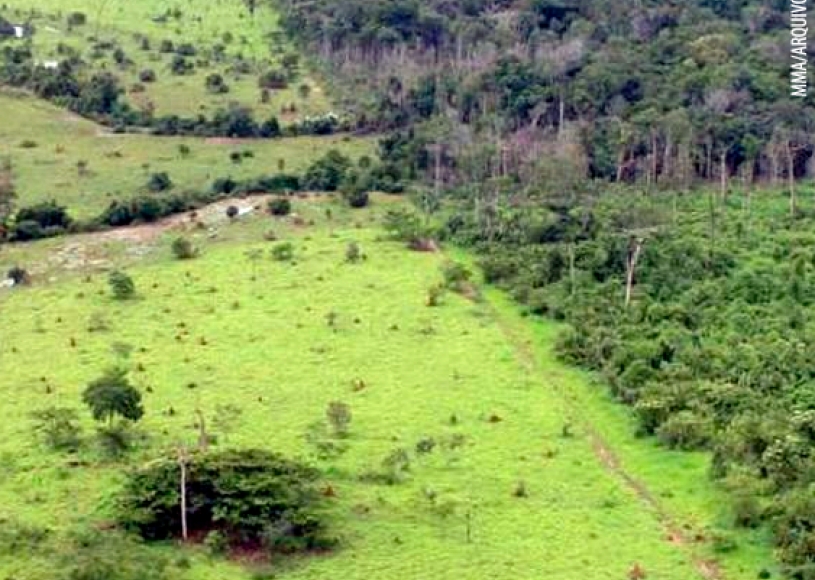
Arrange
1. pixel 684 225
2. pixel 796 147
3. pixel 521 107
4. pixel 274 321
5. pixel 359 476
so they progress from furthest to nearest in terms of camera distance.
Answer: pixel 521 107, pixel 796 147, pixel 684 225, pixel 274 321, pixel 359 476

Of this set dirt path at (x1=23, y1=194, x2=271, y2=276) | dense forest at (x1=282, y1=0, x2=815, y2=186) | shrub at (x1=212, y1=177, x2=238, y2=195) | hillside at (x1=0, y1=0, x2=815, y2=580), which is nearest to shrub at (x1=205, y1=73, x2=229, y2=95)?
hillside at (x1=0, y1=0, x2=815, y2=580)

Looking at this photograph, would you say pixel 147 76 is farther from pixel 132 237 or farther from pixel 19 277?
pixel 19 277

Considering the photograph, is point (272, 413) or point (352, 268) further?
point (352, 268)

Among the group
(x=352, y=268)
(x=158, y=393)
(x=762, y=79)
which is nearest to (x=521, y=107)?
(x=762, y=79)

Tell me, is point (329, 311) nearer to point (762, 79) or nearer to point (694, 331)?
point (694, 331)

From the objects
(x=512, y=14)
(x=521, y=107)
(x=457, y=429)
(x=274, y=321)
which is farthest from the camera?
(x=512, y=14)

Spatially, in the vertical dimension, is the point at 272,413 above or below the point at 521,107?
below

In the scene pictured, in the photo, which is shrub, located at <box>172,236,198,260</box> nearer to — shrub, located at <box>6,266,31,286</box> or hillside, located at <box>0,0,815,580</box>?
hillside, located at <box>0,0,815,580</box>
